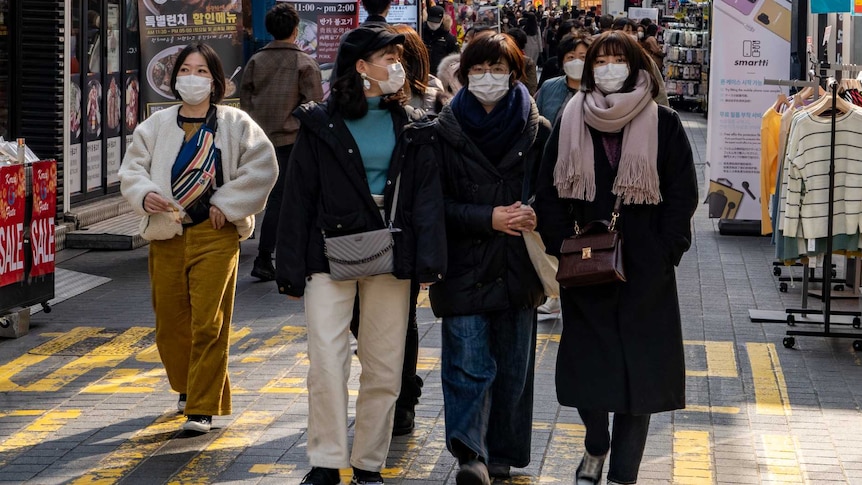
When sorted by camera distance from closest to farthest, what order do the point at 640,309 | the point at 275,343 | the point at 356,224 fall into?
1. the point at 640,309
2. the point at 356,224
3. the point at 275,343

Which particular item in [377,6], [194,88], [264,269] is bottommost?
[264,269]

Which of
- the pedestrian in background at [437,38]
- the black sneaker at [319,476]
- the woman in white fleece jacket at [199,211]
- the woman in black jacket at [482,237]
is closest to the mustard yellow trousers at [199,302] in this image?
the woman in white fleece jacket at [199,211]

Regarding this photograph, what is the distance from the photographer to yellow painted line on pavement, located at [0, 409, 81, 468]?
6.29m

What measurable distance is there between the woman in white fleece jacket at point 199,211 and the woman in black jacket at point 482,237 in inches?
49.8

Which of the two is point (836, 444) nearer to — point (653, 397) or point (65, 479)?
point (653, 397)

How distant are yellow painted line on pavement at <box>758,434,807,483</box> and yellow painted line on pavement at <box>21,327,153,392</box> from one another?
A: 367cm

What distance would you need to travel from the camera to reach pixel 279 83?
1044cm

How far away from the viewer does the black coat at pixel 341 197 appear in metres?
5.51

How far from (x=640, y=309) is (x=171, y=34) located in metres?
7.80

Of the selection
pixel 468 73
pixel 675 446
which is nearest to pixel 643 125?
pixel 468 73

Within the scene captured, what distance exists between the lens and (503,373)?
574 cm

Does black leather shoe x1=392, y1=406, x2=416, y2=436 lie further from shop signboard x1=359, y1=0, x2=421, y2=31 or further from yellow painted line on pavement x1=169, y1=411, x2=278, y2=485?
shop signboard x1=359, y1=0, x2=421, y2=31

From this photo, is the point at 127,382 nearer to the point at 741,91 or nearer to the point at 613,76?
the point at 613,76

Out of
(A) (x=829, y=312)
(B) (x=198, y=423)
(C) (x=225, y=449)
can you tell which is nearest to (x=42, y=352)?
(B) (x=198, y=423)
